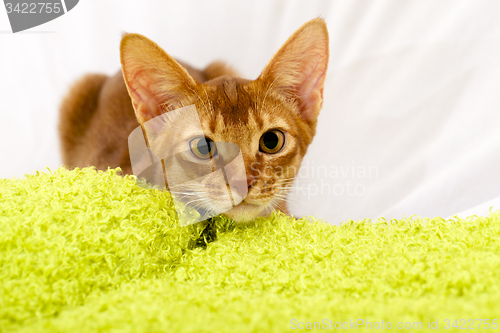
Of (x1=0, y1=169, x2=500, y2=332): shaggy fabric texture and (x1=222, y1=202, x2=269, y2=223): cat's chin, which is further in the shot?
(x1=222, y1=202, x2=269, y2=223): cat's chin

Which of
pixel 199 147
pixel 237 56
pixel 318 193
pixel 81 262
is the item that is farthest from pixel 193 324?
pixel 237 56

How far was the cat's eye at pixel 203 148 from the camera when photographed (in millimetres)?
895

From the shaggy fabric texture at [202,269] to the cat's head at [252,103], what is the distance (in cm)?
17

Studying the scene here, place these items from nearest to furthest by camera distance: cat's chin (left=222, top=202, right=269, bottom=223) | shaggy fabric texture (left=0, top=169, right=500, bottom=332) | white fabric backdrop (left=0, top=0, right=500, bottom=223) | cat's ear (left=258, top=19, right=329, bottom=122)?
shaggy fabric texture (left=0, top=169, right=500, bottom=332) → cat's chin (left=222, top=202, right=269, bottom=223) → cat's ear (left=258, top=19, right=329, bottom=122) → white fabric backdrop (left=0, top=0, right=500, bottom=223)

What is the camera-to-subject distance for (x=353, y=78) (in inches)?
67.9

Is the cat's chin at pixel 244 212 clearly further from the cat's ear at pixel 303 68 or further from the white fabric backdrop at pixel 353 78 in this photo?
the white fabric backdrop at pixel 353 78

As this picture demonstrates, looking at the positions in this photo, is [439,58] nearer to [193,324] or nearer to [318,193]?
[318,193]

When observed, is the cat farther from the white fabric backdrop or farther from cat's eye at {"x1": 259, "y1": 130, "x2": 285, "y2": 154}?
the white fabric backdrop

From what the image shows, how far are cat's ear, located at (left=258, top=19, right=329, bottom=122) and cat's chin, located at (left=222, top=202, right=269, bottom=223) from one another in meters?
0.40

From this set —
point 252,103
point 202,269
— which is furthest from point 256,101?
point 202,269

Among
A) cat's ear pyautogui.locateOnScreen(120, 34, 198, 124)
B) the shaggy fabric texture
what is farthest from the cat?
the shaggy fabric texture

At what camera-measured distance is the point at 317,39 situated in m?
0.97

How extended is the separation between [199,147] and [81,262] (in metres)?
0.43

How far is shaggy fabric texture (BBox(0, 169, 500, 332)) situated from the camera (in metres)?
0.46
